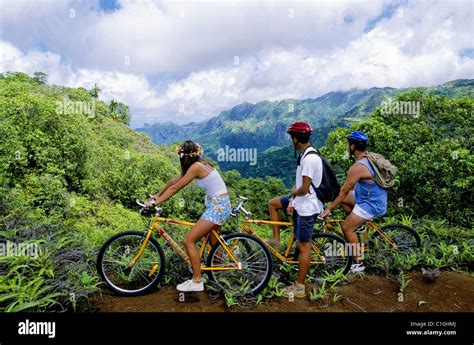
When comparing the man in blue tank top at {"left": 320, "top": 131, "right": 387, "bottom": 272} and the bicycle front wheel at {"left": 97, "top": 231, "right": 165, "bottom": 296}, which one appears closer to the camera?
the bicycle front wheel at {"left": 97, "top": 231, "right": 165, "bottom": 296}

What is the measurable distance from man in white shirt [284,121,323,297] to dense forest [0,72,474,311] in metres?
2.49

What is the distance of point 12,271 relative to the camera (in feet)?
14.0

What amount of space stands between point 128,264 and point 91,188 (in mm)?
8549

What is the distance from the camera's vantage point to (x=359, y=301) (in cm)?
462

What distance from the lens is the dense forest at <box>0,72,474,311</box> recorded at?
4488mm

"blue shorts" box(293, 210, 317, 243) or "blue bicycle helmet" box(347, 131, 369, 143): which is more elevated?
"blue bicycle helmet" box(347, 131, 369, 143)
